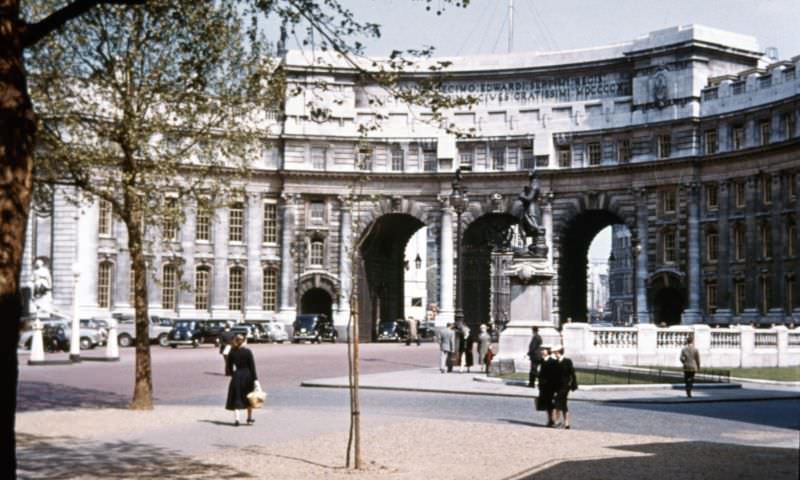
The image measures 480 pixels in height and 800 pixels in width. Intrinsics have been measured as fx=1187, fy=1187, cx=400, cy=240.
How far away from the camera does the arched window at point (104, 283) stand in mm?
77438

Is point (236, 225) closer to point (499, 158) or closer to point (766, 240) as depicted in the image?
point (499, 158)

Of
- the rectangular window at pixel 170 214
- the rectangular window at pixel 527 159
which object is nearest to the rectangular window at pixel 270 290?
the rectangular window at pixel 527 159

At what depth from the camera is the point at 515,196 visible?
82.6 meters

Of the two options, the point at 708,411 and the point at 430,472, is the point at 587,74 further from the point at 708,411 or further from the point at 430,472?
the point at 430,472

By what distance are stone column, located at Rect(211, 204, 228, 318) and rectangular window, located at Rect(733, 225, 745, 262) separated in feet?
112

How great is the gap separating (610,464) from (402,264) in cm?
7359

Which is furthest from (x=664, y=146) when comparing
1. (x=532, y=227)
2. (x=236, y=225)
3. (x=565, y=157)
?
(x=532, y=227)

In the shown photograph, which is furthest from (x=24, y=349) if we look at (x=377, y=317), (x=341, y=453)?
(x=341, y=453)

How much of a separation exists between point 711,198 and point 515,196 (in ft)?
→ 43.6

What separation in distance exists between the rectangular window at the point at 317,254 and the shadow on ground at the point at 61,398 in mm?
48151

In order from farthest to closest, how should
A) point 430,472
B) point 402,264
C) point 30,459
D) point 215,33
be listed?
point 402,264
point 215,33
point 30,459
point 430,472

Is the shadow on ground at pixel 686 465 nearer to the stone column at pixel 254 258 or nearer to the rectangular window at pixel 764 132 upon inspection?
the rectangular window at pixel 764 132

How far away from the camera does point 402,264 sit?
9112 cm

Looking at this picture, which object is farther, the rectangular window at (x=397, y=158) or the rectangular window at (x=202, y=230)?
the rectangular window at (x=397, y=158)
